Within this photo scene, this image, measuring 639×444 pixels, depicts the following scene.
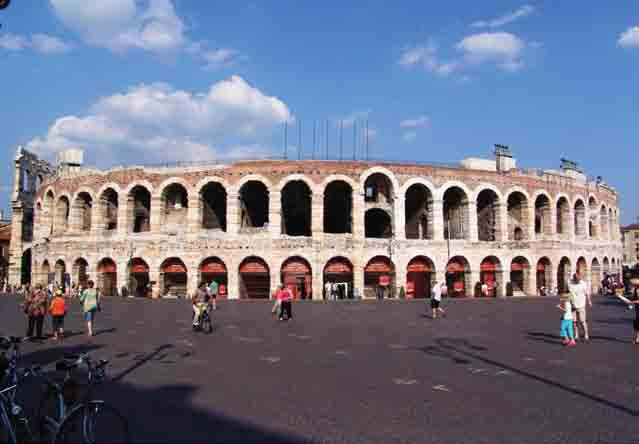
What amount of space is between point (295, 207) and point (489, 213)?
49.0 feet

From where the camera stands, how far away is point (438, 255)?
3097 centimetres

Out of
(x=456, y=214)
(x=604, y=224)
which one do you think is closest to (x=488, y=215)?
(x=456, y=214)

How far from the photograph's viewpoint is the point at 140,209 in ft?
114

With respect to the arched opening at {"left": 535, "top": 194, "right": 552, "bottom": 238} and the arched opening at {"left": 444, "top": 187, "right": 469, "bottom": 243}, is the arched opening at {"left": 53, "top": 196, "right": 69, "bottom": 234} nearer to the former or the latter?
the arched opening at {"left": 444, "top": 187, "right": 469, "bottom": 243}

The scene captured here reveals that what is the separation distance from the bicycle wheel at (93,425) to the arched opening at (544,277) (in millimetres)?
34884

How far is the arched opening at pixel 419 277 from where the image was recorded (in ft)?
102

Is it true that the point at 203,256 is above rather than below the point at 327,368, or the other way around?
above

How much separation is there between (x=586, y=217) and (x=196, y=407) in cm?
4012

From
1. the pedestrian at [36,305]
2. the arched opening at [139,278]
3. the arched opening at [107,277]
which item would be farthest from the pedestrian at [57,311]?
the arched opening at [107,277]

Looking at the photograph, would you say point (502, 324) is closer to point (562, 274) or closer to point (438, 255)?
point (438, 255)

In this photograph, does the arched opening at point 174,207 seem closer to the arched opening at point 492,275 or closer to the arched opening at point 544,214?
the arched opening at point 492,275

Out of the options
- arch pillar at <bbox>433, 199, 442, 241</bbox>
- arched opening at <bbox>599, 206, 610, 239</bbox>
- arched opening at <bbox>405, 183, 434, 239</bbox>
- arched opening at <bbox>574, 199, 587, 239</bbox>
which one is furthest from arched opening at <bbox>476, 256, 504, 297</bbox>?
arched opening at <bbox>599, 206, 610, 239</bbox>

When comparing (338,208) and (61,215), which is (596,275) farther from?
(61,215)

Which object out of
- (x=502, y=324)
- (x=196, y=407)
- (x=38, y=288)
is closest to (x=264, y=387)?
(x=196, y=407)
